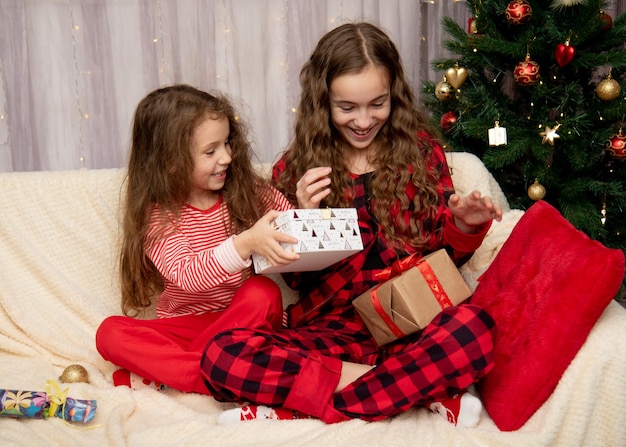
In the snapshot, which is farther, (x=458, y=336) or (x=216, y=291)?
(x=216, y=291)

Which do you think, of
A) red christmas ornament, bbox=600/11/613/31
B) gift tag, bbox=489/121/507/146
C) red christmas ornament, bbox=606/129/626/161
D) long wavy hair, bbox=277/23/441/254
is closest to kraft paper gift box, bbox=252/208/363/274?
long wavy hair, bbox=277/23/441/254

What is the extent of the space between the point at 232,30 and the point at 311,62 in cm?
89

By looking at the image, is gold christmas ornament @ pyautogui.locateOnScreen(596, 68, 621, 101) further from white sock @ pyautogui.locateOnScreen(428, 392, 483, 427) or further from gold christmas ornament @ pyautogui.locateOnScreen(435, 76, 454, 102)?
white sock @ pyautogui.locateOnScreen(428, 392, 483, 427)

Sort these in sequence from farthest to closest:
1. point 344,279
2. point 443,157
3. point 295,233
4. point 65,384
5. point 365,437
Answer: point 443,157, point 344,279, point 65,384, point 295,233, point 365,437

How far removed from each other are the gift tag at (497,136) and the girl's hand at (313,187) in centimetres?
73

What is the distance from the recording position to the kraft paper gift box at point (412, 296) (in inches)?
60.0

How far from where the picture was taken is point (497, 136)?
2213 millimetres

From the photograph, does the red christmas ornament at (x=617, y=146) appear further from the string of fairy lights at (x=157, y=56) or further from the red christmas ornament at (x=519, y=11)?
the string of fairy lights at (x=157, y=56)

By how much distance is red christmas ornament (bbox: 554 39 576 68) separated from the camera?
2133mm

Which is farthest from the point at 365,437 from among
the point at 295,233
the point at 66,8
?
the point at 66,8

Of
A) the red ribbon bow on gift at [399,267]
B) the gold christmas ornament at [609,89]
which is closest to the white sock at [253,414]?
the red ribbon bow on gift at [399,267]

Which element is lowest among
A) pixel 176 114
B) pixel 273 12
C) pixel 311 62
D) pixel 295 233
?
pixel 295 233

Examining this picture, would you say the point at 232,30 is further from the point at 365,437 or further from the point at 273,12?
the point at 365,437

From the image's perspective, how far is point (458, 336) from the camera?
142cm
